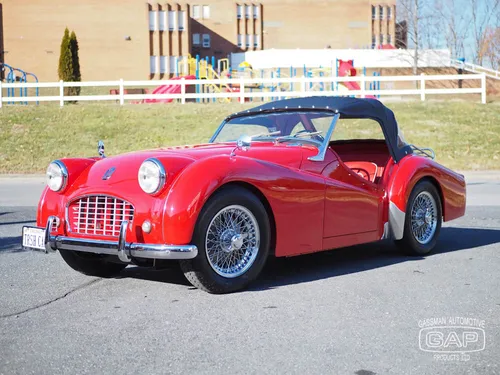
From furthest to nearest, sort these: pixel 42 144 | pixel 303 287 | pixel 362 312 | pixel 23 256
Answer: pixel 42 144 < pixel 23 256 < pixel 303 287 < pixel 362 312

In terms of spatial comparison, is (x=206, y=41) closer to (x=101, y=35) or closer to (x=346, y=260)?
(x=101, y=35)

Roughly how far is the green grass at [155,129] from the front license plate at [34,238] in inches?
652

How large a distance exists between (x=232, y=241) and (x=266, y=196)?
1.58 feet

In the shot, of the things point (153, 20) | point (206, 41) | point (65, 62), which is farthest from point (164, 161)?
point (206, 41)

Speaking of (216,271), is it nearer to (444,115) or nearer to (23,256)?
(23,256)

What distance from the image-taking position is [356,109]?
289 inches

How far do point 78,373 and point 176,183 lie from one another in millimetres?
1884

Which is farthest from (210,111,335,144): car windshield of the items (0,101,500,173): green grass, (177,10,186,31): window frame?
(177,10,186,31): window frame

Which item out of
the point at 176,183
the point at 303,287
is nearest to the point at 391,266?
the point at 303,287

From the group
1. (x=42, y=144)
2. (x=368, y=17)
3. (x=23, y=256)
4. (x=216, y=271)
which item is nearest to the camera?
(x=216, y=271)

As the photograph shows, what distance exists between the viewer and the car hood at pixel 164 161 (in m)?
5.67

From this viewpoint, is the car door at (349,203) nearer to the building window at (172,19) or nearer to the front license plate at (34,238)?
the front license plate at (34,238)

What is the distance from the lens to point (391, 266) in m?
6.92

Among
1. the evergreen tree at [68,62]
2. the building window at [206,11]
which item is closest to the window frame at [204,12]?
the building window at [206,11]
